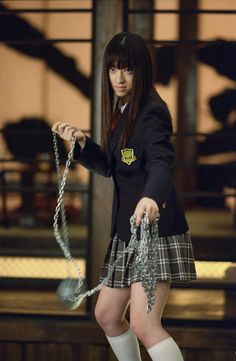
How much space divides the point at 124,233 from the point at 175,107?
1.99 meters

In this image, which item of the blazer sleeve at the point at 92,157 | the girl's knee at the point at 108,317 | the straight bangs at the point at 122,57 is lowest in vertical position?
the girl's knee at the point at 108,317

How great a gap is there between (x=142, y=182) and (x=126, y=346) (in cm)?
93

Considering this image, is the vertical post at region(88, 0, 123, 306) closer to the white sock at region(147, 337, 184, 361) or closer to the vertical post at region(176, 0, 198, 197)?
the vertical post at region(176, 0, 198, 197)

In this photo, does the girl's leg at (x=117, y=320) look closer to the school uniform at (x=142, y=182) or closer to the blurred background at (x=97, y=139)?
the school uniform at (x=142, y=182)

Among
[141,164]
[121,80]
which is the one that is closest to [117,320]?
[141,164]

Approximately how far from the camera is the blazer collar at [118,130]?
5.25 m

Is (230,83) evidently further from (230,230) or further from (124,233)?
(124,233)

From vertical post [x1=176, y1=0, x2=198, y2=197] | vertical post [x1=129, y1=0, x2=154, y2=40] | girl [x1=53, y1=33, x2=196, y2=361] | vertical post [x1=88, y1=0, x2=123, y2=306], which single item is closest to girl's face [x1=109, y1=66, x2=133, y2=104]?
girl [x1=53, y1=33, x2=196, y2=361]

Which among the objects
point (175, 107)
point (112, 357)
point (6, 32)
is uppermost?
point (6, 32)

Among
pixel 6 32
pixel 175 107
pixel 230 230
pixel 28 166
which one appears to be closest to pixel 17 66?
pixel 6 32

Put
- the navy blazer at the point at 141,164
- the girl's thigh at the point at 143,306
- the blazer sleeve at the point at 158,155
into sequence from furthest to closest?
the girl's thigh at the point at 143,306 < the navy blazer at the point at 141,164 < the blazer sleeve at the point at 158,155

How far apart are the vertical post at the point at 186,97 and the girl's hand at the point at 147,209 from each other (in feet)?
7.36

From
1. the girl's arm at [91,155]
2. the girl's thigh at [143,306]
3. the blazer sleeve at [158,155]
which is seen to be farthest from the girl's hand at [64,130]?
the girl's thigh at [143,306]

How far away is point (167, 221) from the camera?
517 cm
